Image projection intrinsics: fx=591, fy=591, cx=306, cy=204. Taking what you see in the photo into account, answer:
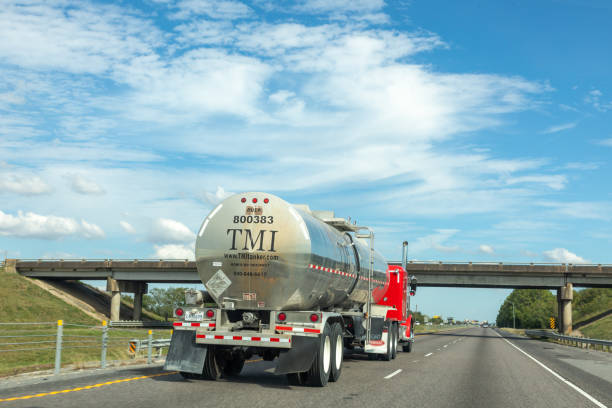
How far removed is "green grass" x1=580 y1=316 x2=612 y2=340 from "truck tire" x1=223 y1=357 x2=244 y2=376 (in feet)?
170

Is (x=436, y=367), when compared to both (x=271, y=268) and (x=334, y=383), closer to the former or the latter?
(x=334, y=383)

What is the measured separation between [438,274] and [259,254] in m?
51.7

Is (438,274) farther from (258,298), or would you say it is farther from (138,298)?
(258,298)

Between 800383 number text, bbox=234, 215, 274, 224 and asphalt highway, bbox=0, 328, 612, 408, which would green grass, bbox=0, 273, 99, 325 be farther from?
800383 number text, bbox=234, 215, 274, 224

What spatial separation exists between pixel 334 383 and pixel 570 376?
826 cm

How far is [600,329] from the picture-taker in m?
63.8

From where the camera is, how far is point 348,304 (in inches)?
672

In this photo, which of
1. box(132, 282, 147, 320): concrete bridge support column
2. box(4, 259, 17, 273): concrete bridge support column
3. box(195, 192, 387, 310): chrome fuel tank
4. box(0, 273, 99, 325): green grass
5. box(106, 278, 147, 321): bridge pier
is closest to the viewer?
box(195, 192, 387, 310): chrome fuel tank

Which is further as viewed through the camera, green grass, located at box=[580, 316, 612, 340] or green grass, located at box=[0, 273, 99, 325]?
green grass, located at box=[580, 316, 612, 340]

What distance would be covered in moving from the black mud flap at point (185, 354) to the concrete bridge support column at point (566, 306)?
182 ft

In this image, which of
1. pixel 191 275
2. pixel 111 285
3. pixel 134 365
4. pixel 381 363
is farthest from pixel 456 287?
pixel 134 365

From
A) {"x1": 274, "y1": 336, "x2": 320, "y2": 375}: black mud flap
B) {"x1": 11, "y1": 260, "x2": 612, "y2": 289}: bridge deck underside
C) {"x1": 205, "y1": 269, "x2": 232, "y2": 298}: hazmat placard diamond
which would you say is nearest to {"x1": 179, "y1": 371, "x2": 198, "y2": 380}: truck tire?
{"x1": 205, "y1": 269, "x2": 232, "y2": 298}: hazmat placard diamond

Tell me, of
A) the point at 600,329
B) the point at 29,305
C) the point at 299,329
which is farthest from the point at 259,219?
the point at 600,329

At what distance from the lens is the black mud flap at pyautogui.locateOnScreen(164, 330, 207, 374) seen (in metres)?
12.5
